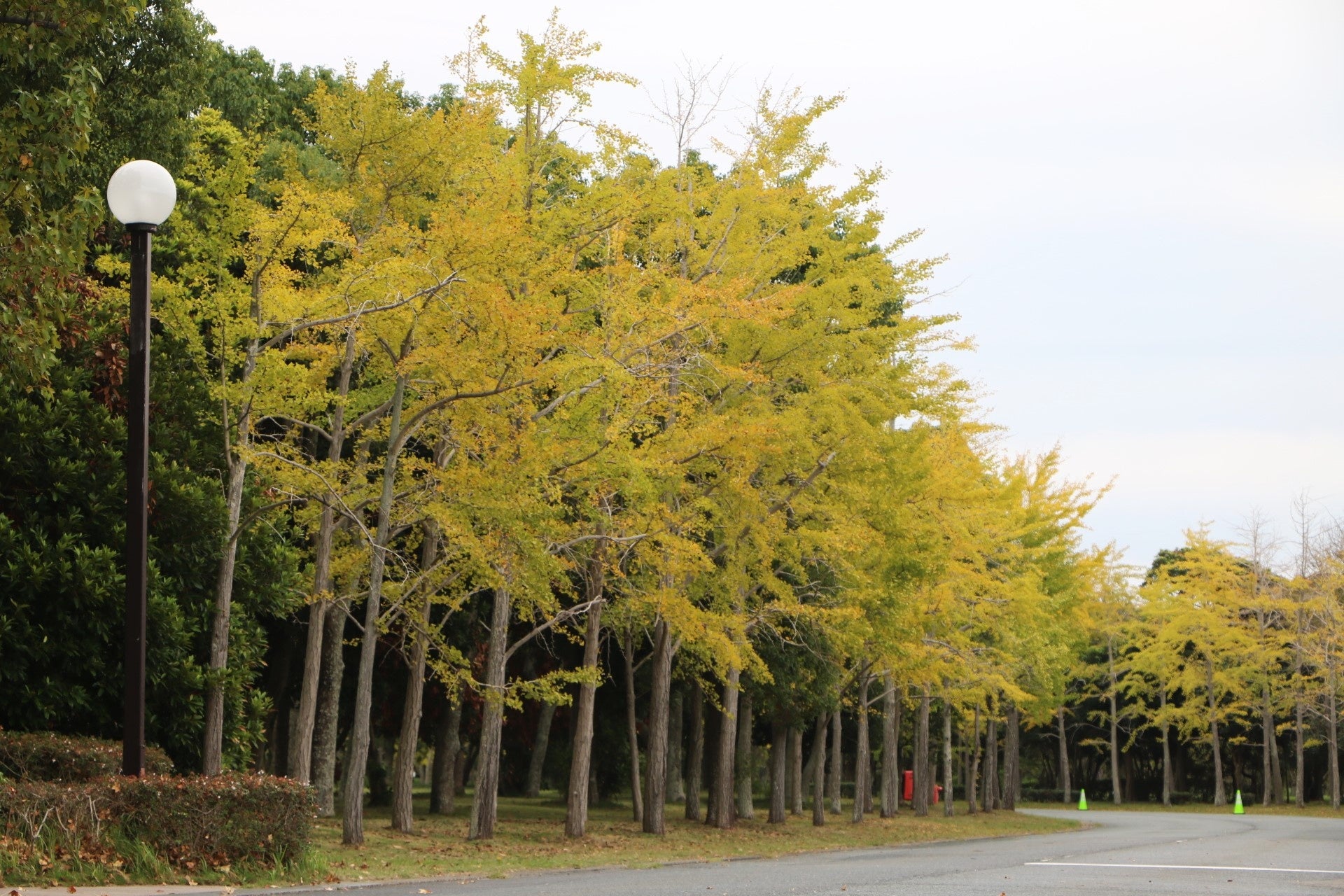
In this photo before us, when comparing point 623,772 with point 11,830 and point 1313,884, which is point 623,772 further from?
point 11,830

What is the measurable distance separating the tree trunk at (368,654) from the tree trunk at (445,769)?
445 inches

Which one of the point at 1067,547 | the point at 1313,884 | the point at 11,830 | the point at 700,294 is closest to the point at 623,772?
the point at 1067,547

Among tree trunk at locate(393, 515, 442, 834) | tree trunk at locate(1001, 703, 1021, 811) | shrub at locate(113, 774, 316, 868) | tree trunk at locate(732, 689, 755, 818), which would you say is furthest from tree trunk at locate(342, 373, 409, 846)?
tree trunk at locate(1001, 703, 1021, 811)

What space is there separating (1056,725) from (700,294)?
56397mm

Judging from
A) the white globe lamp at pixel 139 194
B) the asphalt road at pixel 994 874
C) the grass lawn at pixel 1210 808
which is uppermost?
the white globe lamp at pixel 139 194

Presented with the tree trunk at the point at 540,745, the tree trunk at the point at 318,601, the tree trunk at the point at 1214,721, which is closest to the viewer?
the tree trunk at the point at 318,601

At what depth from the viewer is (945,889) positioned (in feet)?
43.0

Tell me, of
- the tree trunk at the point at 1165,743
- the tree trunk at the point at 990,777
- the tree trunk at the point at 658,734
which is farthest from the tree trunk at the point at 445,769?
the tree trunk at the point at 1165,743

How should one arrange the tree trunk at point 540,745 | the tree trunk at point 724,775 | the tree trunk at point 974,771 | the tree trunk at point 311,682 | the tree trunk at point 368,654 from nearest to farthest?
the tree trunk at point 368,654 → the tree trunk at point 311,682 → the tree trunk at point 724,775 → the tree trunk at point 540,745 → the tree trunk at point 974,771

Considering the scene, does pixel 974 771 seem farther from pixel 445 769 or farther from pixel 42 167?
pixel 42 167

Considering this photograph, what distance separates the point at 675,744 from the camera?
3825cm

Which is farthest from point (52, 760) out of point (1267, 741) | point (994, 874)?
point (1267, 741)

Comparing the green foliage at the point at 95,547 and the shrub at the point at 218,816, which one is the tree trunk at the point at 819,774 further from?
the shrub at the point at 218,816

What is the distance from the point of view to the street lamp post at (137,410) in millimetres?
11078
